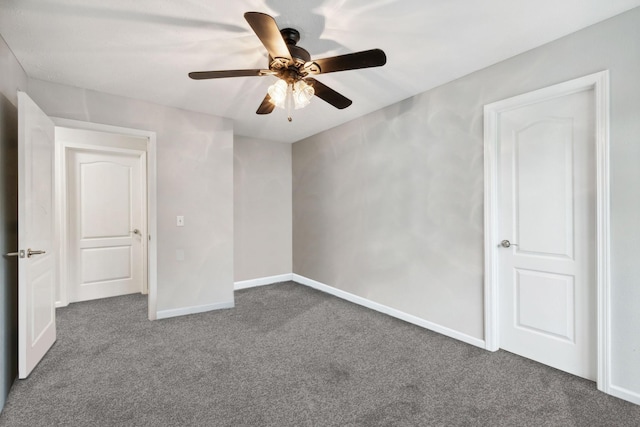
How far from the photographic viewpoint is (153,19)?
194 cm

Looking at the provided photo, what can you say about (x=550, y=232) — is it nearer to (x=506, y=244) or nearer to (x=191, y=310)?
(x=506, y=244)

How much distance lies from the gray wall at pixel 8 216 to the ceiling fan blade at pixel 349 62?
2.14 metres

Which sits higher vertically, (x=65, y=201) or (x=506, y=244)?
(x=65, y=201)

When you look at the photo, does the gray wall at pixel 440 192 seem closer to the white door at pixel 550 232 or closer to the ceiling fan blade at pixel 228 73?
the white door at pixel 550 232

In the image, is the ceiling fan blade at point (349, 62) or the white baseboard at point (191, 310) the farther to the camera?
the white baseboard at point (191, 310)

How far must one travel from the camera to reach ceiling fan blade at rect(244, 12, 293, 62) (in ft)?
4.70

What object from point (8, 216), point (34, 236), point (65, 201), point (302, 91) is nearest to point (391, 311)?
point (302, 91)

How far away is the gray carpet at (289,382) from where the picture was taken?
72.2 inches

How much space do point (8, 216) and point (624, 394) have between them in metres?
4.27

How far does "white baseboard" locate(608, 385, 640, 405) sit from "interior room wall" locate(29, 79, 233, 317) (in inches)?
140

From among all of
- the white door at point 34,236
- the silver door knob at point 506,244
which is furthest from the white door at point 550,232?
the white door at point 34,236

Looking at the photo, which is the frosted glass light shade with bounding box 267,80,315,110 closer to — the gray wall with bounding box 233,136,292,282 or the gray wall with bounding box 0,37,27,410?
the gray wall with bounding box 0,37,27,410

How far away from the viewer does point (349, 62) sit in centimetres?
181

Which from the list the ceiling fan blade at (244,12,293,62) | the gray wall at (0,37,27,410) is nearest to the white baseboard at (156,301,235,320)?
the gray wall at (0,37,27,410)
